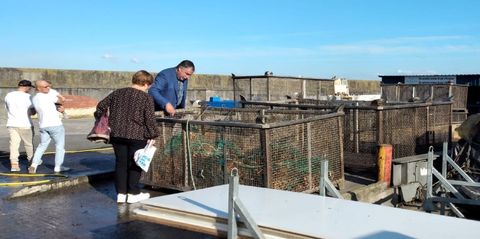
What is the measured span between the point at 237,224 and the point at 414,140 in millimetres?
7884

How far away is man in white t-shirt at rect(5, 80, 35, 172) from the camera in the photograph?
9.11 meters

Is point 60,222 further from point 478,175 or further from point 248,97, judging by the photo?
point 248,97

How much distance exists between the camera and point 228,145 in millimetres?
6848

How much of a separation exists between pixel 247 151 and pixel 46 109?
3840mm

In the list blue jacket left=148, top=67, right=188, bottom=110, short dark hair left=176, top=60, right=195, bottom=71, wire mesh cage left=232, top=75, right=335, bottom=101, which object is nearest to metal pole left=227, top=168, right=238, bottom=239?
blue jacket left=148, top=67, right=188, bottom=110

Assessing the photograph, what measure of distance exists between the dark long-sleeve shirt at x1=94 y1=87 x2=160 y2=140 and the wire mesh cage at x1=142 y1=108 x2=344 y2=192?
0.76 m

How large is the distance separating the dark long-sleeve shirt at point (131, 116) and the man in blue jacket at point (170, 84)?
1.00 meters

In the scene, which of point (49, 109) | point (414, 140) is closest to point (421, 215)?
point (49, 109)

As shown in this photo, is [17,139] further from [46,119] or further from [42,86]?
[42,86]

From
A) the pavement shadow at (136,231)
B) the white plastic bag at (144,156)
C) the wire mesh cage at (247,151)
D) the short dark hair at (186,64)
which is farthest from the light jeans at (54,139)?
the pavement shadow at (136,231)

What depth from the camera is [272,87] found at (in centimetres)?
1445

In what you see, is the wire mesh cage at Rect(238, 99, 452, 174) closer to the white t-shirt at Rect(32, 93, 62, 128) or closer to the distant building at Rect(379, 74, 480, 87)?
the white t-shirt at Rect(32, 93, 62, 128)

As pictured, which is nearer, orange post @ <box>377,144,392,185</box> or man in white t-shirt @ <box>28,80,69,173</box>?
man in white t-shirt @ <box>28,80,69,173</box>

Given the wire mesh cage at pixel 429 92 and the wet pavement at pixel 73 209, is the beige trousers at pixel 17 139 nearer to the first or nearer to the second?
the wet pavement at pixel 73 209
